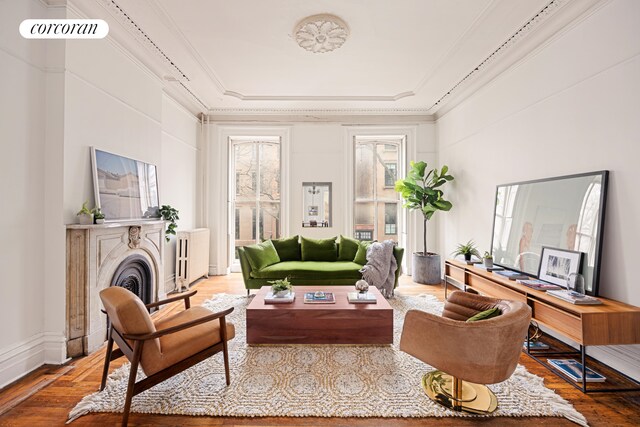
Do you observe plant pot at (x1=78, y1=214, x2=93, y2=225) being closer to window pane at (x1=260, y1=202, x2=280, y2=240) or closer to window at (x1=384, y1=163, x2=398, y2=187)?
window pane at (x1=260, y1=202, x2=280, y2=240)

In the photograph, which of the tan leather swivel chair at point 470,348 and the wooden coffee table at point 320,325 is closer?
the tan leather swivel chair at point 470,348

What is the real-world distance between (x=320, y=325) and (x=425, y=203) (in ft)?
10.9

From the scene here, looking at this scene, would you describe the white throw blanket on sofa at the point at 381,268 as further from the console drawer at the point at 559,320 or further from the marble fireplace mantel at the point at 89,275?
the marble fireplace mantel at the point at 89,275

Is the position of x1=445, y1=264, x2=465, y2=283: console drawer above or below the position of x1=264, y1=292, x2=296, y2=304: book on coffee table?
above

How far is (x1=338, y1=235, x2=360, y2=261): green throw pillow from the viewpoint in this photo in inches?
195

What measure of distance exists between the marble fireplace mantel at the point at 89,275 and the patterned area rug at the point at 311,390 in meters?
0.60

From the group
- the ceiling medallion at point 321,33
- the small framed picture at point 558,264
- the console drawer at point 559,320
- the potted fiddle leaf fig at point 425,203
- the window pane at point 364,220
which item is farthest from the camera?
the window pane at point 364,220

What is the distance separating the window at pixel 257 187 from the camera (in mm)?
6219

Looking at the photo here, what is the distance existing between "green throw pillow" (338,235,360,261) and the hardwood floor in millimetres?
2847

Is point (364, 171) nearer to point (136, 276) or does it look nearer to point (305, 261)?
point (305, 261)

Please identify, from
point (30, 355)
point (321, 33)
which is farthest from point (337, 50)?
point (30, 355)

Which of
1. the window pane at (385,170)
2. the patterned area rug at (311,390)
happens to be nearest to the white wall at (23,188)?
the patterned area rug at (311,390)

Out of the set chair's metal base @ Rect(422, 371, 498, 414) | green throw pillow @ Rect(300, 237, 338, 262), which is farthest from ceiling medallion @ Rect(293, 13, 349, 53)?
chair's metal base @ Rect(422, 371, 498, 414)

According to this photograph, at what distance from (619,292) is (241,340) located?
352cm
